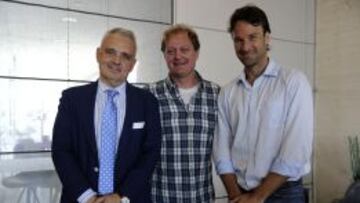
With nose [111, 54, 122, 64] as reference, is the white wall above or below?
above

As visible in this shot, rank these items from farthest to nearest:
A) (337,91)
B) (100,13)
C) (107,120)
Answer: (337,91) < (100,13) < (107,120)

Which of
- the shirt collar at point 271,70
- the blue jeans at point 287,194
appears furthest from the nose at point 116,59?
the blue jeans at point 287,194

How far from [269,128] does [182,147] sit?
0.48 metres

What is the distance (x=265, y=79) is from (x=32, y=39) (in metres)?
1.75

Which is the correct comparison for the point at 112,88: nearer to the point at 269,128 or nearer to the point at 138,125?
the point at 138,125

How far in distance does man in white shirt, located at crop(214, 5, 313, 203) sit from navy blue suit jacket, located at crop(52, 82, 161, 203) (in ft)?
1.19

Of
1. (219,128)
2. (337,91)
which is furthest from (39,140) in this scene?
(337,91)

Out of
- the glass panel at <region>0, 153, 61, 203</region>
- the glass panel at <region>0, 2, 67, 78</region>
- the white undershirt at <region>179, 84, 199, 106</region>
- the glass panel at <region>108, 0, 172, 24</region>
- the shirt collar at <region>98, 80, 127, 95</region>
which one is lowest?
the glass panel at <region>0, 153, 61, 203</region>

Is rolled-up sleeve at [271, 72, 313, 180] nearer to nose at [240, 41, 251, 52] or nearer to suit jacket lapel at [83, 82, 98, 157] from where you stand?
nose at [240, 41, 251, 52]

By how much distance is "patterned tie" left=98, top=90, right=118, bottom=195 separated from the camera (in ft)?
6.38

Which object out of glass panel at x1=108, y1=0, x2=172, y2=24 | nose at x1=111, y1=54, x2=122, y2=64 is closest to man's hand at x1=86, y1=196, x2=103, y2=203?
nose at x1=111, y1=54, x2=122, y2=64

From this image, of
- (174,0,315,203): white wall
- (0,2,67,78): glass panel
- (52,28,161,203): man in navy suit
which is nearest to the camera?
(52,28,161,203): man in navy suit

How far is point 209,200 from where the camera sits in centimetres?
228

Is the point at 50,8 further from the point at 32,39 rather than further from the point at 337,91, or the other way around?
the point at 337,91
